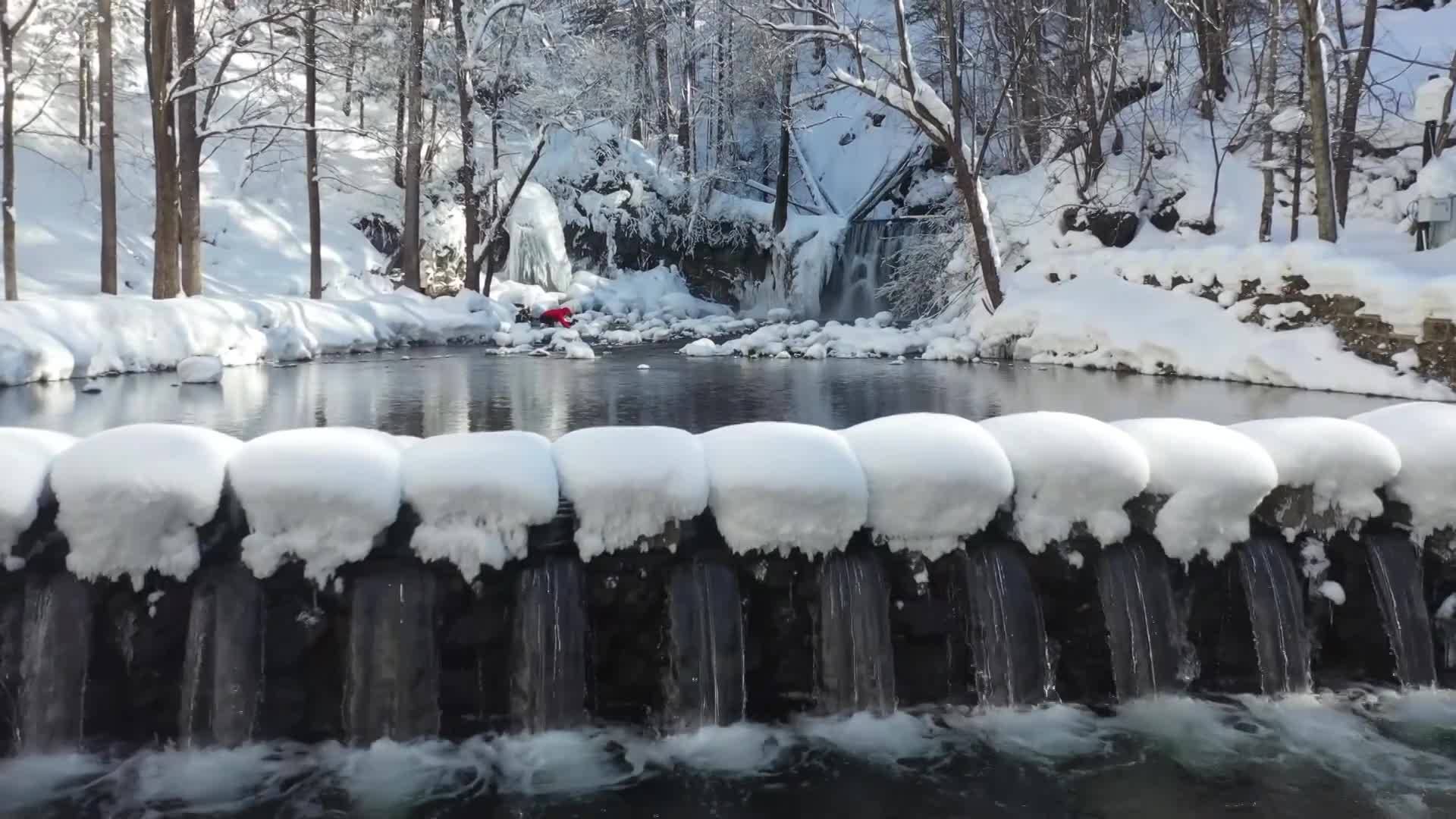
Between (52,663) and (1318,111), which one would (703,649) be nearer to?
(52,663)

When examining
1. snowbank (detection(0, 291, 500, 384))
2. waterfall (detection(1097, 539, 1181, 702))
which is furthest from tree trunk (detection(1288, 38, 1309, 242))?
snowbank (detection(0, 291, 500, 384))

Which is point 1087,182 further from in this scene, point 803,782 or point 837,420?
point 803,782

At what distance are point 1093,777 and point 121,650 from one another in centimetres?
288

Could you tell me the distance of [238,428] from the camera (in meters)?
7.00

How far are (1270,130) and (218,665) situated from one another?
48.7 feet

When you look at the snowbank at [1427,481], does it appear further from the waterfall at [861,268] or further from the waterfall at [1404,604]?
the waterfall at [861,268]

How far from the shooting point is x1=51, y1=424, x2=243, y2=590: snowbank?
9.74ft

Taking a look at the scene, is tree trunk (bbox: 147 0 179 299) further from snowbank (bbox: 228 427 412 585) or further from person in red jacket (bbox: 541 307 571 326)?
snowbank (bbox: 228 427 412 585)

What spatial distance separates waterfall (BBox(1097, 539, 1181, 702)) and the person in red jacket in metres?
18.0

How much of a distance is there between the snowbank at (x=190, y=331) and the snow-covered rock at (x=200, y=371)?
1.16m

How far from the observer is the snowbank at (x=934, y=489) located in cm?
335

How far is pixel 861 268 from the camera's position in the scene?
931 inches

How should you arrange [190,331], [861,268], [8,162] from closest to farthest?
1. [190,331]
2. [8,162]
3. [861,268]

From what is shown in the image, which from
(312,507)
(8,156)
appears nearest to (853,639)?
(312,507)
